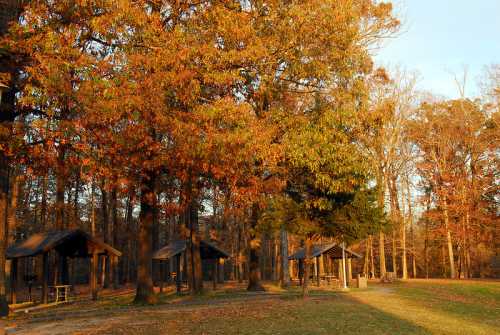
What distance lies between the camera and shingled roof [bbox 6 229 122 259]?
78.5 feet

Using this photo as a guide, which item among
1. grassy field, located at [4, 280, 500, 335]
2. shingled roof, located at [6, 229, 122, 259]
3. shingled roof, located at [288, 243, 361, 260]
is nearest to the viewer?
grassy field, located at [4, 280, 500, 335]

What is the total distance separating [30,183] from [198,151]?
3547 cm

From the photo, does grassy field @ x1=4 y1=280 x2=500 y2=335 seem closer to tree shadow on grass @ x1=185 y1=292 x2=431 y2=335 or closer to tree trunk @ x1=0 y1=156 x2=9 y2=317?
tree shadow on grass @ x1=185 y1=292 x2=431 y2=335

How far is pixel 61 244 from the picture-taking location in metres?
24.8

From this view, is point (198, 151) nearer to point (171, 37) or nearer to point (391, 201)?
point (171, 37)

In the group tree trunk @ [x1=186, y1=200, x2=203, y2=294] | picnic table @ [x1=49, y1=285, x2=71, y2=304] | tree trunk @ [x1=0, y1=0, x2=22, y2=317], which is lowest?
picnic table @ [x1=49, y1=285, x2=71, y2=304]

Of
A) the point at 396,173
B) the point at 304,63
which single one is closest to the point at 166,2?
the point at 304,63

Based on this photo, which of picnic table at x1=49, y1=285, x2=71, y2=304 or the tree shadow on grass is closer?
the tree shadow on grass

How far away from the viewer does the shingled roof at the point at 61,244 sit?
2394cm

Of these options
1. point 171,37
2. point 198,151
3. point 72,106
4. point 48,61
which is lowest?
point 198,151

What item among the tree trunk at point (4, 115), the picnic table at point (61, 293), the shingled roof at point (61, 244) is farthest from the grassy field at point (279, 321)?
the picnic table at point (61, 293)

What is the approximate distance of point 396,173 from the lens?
43.9 m

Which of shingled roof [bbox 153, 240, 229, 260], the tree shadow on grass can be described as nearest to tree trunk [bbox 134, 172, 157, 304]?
the tree shadow on grass

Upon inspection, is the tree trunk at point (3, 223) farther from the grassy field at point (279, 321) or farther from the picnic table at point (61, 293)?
the picnic table at point (61, 293)
